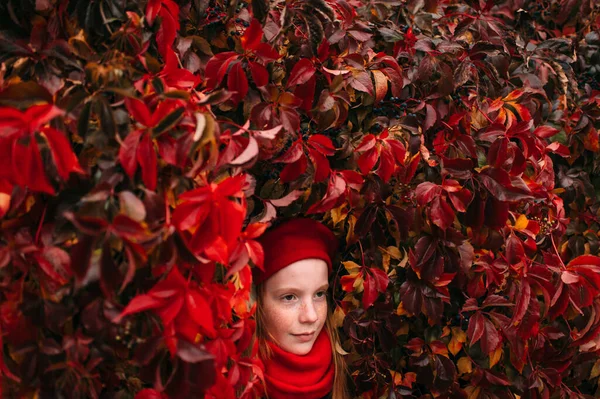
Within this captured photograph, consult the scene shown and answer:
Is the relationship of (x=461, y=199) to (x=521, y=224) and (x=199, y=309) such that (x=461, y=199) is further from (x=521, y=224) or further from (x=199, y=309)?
(x=199, y=309)

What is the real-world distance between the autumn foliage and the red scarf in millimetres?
66

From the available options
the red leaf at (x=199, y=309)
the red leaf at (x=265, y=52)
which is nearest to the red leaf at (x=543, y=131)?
the red leaf at (x=265, y=52)

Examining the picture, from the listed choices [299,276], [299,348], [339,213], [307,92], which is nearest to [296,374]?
[299,348]

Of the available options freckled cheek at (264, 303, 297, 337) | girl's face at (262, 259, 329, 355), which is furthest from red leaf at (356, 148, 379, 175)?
freckled cheek at (264, 303, 297, 337)

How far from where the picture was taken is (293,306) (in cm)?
134

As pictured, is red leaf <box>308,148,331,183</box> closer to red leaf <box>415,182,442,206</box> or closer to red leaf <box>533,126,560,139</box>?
red leaf <box>415,182,442,206</box>

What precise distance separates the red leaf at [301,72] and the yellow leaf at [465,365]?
660 millimetres

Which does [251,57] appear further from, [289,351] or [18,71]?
[289,351]

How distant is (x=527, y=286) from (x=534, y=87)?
50cm

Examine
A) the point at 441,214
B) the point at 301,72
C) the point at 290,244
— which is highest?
the point at 301,72

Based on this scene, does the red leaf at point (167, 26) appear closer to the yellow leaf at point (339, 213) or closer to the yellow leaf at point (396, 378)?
the yellow leaf at point (339, 213)

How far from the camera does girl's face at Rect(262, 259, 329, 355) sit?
132 centimetres

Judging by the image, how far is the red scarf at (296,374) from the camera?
1.34m

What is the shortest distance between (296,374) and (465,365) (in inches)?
13.8
